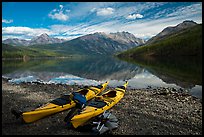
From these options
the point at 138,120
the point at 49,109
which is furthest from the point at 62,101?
the point at 138,120

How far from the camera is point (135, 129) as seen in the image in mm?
13516

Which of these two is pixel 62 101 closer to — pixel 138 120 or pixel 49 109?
pixel 49 109

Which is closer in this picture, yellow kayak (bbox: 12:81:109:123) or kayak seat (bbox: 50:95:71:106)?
yellow kayak (bbox: 12:81:109:123)

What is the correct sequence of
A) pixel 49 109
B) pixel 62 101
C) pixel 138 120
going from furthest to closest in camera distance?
pixel 62 101, pixel 49 109, pixel 138 120

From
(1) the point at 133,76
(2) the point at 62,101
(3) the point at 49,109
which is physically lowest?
(1) the point at 133,76

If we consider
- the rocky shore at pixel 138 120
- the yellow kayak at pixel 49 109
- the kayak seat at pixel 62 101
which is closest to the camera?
the rocky shore at pixel 138 120

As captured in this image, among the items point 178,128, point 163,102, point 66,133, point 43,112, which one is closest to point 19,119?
point 43,112

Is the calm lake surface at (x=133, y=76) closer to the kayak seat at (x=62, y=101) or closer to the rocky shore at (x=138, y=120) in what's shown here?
the rocky shore at (x=138, y=120)

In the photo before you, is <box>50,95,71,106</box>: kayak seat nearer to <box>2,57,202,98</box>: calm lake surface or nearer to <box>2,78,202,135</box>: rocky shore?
<box>2,78,202,135</box>: rocky shore

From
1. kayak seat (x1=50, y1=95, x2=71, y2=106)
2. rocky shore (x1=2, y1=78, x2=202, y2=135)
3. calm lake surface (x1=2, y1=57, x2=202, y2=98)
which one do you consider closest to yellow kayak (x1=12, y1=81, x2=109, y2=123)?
kayak seat (x1=50, y1=95, x2=71, y2=106)

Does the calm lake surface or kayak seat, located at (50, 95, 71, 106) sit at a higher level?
kayak seat, located at (50, 95, 71, 106)

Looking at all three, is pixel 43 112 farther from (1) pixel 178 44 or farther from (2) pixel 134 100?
(1) pixel 178 44

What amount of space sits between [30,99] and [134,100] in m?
12.1

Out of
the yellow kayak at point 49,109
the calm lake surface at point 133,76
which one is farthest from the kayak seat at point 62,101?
the calm lake surface at point 133,76
